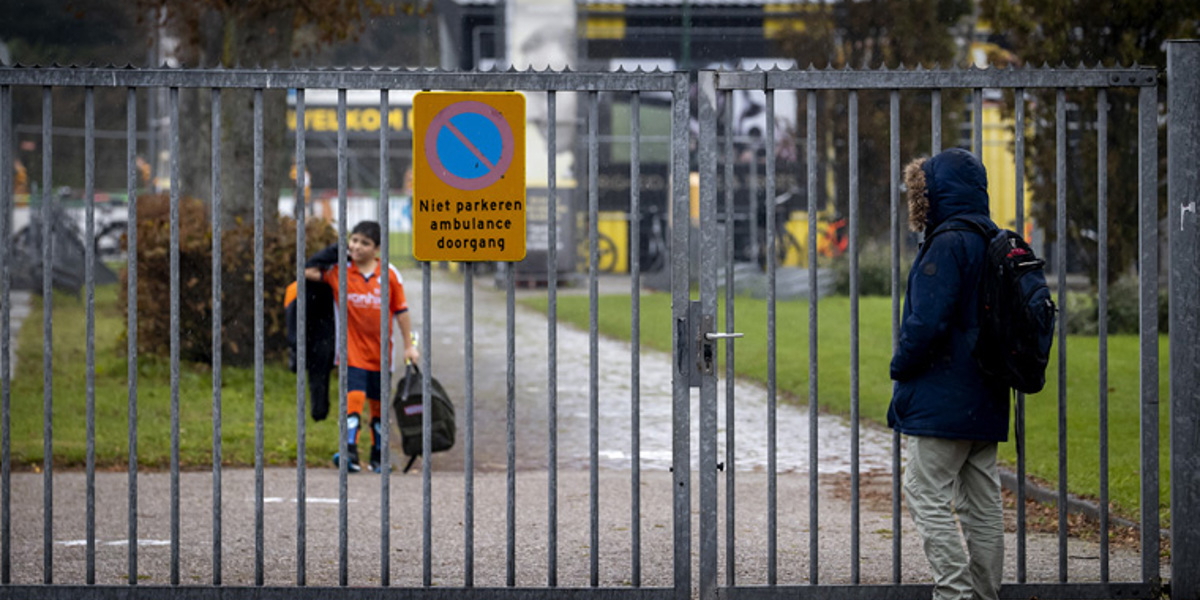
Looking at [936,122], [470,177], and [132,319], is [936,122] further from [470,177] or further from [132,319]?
[132,319]

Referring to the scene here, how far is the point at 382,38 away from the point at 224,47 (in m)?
6.81

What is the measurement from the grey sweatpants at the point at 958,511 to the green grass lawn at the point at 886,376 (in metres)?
2.82

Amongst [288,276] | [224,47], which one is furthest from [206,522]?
[224,47]

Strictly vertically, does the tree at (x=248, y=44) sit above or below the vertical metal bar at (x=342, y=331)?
above

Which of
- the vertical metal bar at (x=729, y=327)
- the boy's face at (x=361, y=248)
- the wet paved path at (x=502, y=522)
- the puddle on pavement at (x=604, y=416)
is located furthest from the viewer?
the puddle on pavement at (x=604, y=416)

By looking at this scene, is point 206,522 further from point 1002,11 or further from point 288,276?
point 1002,11

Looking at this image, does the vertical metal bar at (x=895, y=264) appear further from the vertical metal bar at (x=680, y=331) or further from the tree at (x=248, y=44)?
the tree at (x=248, y=44)

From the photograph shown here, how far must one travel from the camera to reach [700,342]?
5.68 meters

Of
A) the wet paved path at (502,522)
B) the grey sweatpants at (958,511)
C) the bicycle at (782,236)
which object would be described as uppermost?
the bicycle at (782,236)

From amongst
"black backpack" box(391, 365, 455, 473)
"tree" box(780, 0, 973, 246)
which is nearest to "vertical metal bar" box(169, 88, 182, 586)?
"black backpack" box(391, 365, 455, 473)

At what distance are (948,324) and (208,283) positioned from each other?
9.87 m

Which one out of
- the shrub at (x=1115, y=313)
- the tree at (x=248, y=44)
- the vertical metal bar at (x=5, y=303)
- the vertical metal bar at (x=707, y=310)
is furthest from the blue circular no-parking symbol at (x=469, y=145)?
the shrub at (x=1115, y=313)

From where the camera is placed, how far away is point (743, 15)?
35719mm

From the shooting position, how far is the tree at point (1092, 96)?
55.3ft
